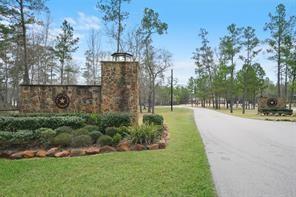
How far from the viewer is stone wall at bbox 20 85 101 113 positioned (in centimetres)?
1470

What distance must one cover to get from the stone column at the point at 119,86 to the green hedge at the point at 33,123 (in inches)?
118

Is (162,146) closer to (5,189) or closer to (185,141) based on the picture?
(185,141)

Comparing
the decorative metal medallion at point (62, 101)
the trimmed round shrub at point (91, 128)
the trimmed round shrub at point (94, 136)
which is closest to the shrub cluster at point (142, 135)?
the trimmed round shrub at point (94, 136)

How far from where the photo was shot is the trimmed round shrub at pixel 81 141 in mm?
9281

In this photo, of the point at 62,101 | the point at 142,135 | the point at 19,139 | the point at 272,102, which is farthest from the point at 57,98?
the point at 272,102

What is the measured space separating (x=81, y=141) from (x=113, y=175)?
3592mm

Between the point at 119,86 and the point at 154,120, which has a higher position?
the point at 119,86

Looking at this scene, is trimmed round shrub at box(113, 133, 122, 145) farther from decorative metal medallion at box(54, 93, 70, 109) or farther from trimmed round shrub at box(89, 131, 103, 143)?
decorative metal medallion at box(54, 93, 70, 109)

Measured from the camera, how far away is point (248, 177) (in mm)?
5973

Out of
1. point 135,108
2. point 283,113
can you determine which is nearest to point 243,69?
point 283,113

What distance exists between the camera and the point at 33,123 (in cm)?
1066

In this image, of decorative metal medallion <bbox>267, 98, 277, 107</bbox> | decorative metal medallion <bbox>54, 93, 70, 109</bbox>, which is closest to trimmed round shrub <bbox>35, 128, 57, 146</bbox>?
decorative metal medallion <bbox>54, 93, 70, 109</bbox>

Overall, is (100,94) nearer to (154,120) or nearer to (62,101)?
(62,101)

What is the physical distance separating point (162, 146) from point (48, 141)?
11.5ft
